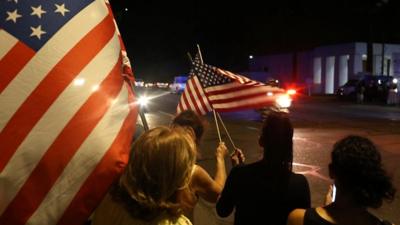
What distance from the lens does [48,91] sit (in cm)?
221

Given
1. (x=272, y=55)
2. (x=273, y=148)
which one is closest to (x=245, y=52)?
(x=272, y=55)

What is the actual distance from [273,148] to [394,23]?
175ft

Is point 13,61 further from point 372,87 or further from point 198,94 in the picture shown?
point 372,87

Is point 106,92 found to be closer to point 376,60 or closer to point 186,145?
point 186,145

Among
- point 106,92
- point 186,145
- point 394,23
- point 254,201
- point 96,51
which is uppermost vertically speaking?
point 394,23

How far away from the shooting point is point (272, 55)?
6019 centimetres

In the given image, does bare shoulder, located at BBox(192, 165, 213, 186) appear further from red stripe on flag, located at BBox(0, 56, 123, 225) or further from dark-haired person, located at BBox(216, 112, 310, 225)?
red stripe on flag, located at BBox(0, 56, 123, 225)

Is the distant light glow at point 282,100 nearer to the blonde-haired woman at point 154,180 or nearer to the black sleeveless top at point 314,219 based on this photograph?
the black sleeveless top at point 314,219

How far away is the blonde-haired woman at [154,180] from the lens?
7.00 feet

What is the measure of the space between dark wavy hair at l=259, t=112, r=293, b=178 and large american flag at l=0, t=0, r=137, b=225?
943 millimetres

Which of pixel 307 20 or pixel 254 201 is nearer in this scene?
pixel 254 201

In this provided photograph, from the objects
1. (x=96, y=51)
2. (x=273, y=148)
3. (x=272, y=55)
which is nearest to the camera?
(x=96, y=51)

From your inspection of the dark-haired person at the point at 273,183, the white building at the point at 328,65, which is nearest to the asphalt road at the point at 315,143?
the dark-haired person at the point at 273,183

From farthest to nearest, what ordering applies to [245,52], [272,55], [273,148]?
[245,52], [272,55], [273,148]
